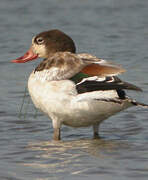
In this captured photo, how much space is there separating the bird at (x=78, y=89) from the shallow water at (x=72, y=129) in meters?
0.39

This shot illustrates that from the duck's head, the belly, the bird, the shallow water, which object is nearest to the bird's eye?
the duck's head

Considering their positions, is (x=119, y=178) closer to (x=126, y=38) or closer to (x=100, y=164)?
(x=100, y=164)

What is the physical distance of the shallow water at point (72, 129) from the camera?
665 centimetres

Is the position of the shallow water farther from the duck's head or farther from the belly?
the duck's head

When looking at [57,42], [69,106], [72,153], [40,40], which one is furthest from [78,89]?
A: [40,40]

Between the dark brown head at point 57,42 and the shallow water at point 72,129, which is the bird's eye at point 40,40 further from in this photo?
the shallow water at point 72,129

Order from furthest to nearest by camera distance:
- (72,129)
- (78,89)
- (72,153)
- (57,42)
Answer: (72,129), (57,42), (78,89), (72,153)

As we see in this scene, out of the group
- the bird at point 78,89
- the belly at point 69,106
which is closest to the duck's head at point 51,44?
the bird at point 78,89

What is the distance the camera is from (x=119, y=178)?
20.1ft

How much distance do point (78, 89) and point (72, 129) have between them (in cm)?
145

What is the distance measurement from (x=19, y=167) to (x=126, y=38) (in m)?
8.38

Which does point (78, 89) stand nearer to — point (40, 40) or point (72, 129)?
point (72, 129)

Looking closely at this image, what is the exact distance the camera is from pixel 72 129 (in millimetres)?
8945

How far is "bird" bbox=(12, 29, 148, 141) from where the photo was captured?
751 cm
